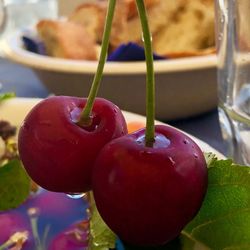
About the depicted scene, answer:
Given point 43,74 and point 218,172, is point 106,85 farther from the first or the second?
point 218,172

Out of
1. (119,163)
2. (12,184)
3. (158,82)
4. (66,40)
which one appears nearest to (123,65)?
(158,82)

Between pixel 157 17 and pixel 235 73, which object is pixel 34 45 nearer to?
pixel 157 17

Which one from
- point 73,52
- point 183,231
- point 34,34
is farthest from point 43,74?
point 183,231

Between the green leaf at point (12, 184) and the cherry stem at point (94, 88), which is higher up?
the cherry stem at point (94, 88)

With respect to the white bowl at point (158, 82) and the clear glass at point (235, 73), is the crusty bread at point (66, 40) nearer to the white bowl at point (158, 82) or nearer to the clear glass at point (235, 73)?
the white bowl at point (158, 82)

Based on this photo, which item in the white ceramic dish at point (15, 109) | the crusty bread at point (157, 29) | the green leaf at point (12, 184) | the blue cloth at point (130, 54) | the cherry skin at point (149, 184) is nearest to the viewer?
the cherry skin at point (149, 184)

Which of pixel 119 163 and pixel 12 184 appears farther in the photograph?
pixel 12 184

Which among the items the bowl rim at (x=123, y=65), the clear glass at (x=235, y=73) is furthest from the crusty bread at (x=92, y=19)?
the clear glass at (x=235, y=73)
